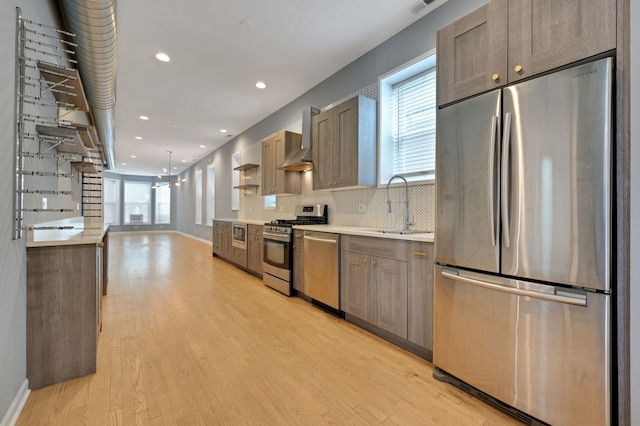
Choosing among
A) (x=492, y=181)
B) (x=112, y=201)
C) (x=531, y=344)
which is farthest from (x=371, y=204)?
(x=112, y=201)

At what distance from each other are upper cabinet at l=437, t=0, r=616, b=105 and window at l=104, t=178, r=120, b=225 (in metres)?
15.3

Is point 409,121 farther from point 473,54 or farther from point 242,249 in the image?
point 242,249

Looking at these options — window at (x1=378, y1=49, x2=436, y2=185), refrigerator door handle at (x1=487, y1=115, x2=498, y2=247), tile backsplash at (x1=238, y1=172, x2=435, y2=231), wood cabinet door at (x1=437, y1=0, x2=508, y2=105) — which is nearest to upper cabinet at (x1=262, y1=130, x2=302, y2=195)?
tile backsplash at (x1=238, y1=172, x2=435, y2=231)

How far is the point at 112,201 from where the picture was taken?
13188 millimetres

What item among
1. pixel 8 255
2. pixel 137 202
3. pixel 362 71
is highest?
pixel 362 71

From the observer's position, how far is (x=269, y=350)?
2.30 meters

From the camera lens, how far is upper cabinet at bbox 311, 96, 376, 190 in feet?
10.5

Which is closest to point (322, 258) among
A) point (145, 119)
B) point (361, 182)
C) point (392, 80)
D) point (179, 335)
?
point (361, 182)

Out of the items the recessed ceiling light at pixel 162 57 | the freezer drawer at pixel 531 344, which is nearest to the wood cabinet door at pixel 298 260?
the freezer drawer at pixel 531 344

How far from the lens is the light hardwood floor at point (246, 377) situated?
1.57 metres

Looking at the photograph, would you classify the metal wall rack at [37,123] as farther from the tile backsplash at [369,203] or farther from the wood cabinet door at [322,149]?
the tile backsplash at [369,203]

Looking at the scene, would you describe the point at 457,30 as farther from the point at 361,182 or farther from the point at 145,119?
the point at 145,119

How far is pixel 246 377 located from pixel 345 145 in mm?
2541

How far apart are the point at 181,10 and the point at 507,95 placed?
2993mm
